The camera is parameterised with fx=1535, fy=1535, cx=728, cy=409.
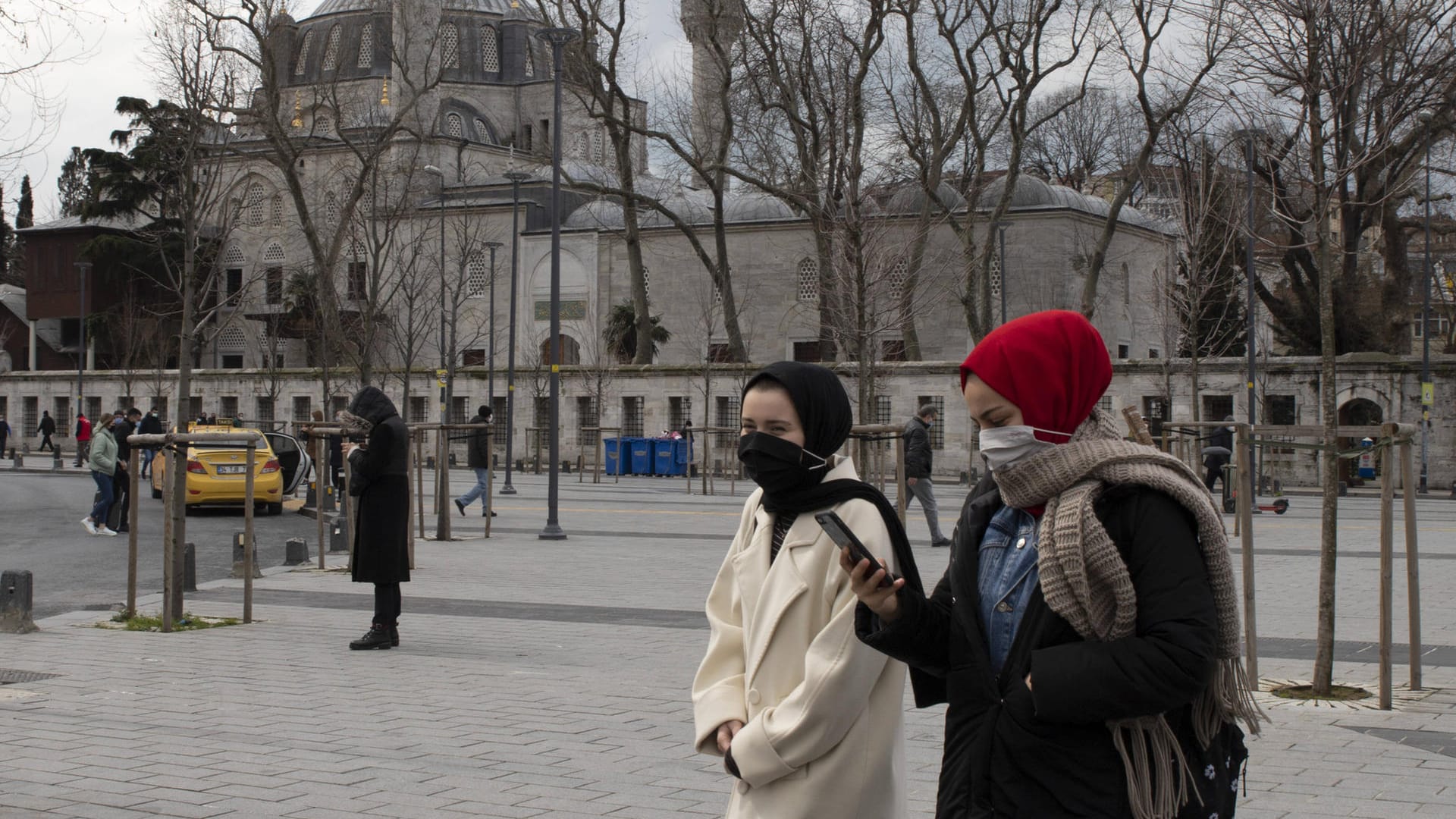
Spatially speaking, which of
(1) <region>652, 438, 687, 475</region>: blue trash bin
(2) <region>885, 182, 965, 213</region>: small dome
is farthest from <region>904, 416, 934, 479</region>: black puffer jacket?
(2) <region>885, 182, 965, 213</region>: small dome

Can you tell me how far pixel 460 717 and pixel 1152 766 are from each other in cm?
558

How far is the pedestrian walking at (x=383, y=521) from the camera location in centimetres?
1022

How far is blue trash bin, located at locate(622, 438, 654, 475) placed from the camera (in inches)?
1930

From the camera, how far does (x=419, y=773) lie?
21.2 feet

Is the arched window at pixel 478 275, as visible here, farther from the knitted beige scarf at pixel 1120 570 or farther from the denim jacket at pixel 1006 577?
the knitted beige scarf at pixel 1120 570

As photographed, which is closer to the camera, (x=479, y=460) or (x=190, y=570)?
(x=190, y=570)

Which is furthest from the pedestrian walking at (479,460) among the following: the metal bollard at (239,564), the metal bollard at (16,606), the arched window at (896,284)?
the arched window at (896,284)

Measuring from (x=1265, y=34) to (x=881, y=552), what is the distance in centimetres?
699

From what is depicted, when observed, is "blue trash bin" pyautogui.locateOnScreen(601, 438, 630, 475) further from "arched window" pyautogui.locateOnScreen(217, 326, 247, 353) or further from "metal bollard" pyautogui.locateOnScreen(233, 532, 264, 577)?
"arched window" pyautogui.locateOnScreen(217, 326, 247, 353)

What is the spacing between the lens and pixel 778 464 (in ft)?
11.4

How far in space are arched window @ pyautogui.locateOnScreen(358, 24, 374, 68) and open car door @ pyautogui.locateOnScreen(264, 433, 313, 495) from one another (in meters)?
52.2

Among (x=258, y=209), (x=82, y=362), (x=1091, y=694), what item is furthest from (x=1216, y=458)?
(x=258, y=209)

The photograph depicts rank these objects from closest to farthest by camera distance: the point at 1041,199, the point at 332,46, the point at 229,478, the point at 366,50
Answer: the point at 229,478 < the point at 1041,199 < the point at 366,50 < the point at 332,46

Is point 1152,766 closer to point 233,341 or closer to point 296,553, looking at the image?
point 296,553
